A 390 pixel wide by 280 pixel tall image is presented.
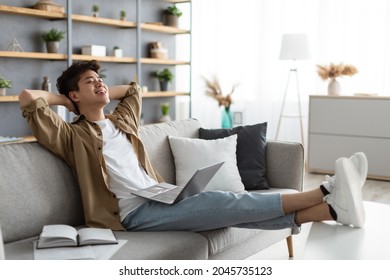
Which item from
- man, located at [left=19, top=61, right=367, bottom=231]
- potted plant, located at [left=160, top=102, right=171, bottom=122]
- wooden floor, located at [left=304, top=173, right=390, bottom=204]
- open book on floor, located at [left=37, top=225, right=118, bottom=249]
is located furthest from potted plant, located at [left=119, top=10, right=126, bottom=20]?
open book on floor, located at [left=37, top=225, right=118, bottom=249]

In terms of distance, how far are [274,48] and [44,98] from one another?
14.8 feet

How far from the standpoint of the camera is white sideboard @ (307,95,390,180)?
5.58 m

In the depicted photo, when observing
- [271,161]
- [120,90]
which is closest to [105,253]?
[120,90]

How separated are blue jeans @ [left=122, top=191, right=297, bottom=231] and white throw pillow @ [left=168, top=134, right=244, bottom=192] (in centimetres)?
67

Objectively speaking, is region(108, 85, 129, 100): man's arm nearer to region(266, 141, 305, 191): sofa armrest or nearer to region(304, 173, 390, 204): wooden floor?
region(266, 141, 305, 191): sofa armrest

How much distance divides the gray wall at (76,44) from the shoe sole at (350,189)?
10.8 ft

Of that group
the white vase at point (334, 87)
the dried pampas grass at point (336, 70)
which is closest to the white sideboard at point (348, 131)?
the white vase at point (334, 87)

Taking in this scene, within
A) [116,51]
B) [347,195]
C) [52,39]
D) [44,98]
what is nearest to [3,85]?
[52,39]

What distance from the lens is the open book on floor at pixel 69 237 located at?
6.82 feet

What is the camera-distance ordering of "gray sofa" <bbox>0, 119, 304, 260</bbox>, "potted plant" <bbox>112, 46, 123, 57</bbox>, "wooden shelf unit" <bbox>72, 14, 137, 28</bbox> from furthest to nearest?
"potted plant" <bbox>112, 46, 123, 57</bbox> < "wooden shelf unit" <bbox>72, 14, 137, 28</bbox> < "gray sofa" <bbox>0, 119, 304, 260</bbox>

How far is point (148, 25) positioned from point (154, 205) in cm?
365

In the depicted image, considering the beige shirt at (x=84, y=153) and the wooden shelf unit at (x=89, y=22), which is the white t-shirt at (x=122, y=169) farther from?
the wooden shelf unit at (x=89, y=22)

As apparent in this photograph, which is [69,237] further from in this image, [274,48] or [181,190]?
[274,48]
